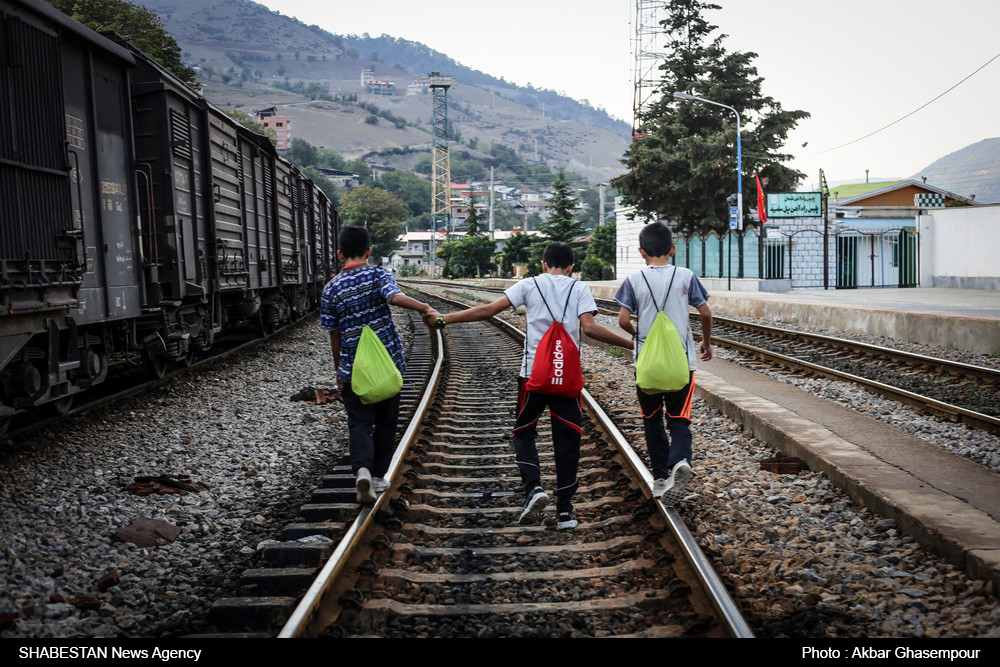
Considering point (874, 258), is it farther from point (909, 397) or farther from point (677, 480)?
point (677, 480)

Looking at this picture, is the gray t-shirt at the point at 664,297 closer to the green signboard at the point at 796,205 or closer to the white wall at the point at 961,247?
the white wall at the point at 961,247

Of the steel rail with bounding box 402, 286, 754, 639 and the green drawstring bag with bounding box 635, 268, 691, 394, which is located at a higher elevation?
the green drawstring bag with bounding box 635, 268, 691, 394

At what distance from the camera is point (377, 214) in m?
114

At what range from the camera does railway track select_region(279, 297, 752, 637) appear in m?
4.11

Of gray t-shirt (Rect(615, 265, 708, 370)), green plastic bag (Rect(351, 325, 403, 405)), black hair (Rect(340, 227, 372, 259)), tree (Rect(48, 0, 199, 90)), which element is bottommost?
green plastic bag (Rect(351, 325, 403, 405))

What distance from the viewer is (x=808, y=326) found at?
2158 cm

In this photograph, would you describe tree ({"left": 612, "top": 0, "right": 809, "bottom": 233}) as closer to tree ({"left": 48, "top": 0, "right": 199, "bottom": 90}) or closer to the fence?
the fence

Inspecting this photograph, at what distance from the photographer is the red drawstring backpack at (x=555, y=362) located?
5.46 meters

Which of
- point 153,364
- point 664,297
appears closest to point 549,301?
point 664,297

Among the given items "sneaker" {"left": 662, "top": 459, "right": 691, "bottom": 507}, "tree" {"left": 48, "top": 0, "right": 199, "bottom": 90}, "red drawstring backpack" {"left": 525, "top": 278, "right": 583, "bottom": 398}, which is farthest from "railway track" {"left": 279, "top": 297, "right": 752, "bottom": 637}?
"tree" {"left": 48, "top": 0, "right": 199, "bottom": 90}

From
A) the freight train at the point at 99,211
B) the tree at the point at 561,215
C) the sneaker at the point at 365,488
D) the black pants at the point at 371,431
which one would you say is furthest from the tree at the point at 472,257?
the sneaker at the point at 365,488

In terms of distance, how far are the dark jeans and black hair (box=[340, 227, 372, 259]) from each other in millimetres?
1982

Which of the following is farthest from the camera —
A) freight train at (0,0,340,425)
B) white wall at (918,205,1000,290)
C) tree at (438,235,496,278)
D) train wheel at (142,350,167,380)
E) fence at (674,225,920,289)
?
tree at (438,235,496,278)

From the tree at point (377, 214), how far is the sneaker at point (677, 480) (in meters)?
98.1
